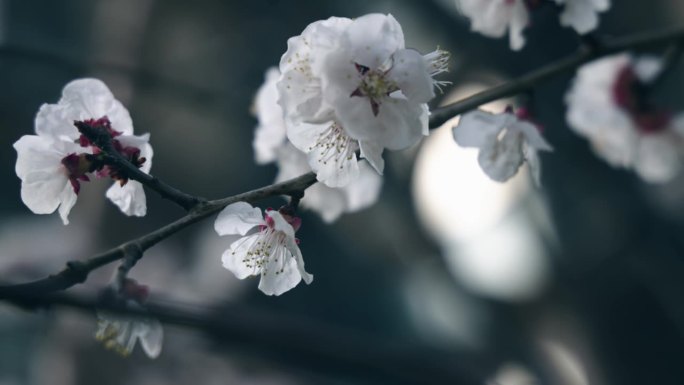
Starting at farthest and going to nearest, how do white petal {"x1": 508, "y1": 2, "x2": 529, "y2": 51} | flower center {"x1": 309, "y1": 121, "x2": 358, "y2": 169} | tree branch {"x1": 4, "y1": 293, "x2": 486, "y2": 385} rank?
white petal {"x1": 508, "y1": 2, "x2": 529, "y2": 51} → flower center {"x1": 309, "y1": 121, "x2": 358, "y2": 169} → tree branch {"x1": 4, "y1": 293, "x2": 486, "y2": 385}

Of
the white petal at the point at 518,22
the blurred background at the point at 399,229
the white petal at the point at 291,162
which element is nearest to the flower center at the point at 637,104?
the white petal at the point at 518,22

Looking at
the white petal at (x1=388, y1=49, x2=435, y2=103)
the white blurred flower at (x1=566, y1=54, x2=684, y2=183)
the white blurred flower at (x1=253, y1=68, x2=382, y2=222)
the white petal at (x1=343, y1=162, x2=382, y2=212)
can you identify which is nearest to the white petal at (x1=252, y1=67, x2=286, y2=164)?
the white blurred flower at (x1=253, y1=68, x2=382, y2=222)

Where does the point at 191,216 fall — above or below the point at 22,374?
above

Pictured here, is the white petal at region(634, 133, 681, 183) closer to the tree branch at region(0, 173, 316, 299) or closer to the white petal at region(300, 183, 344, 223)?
the white petal at region(300, 183, 344, 223)

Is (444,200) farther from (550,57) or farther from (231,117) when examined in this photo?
(231,117)

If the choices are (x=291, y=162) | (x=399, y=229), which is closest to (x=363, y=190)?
(x=291, y=162)

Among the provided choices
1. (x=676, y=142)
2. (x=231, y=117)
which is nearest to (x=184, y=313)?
(x=676, y=142)

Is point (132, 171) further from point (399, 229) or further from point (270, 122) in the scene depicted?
point (399, 229)
